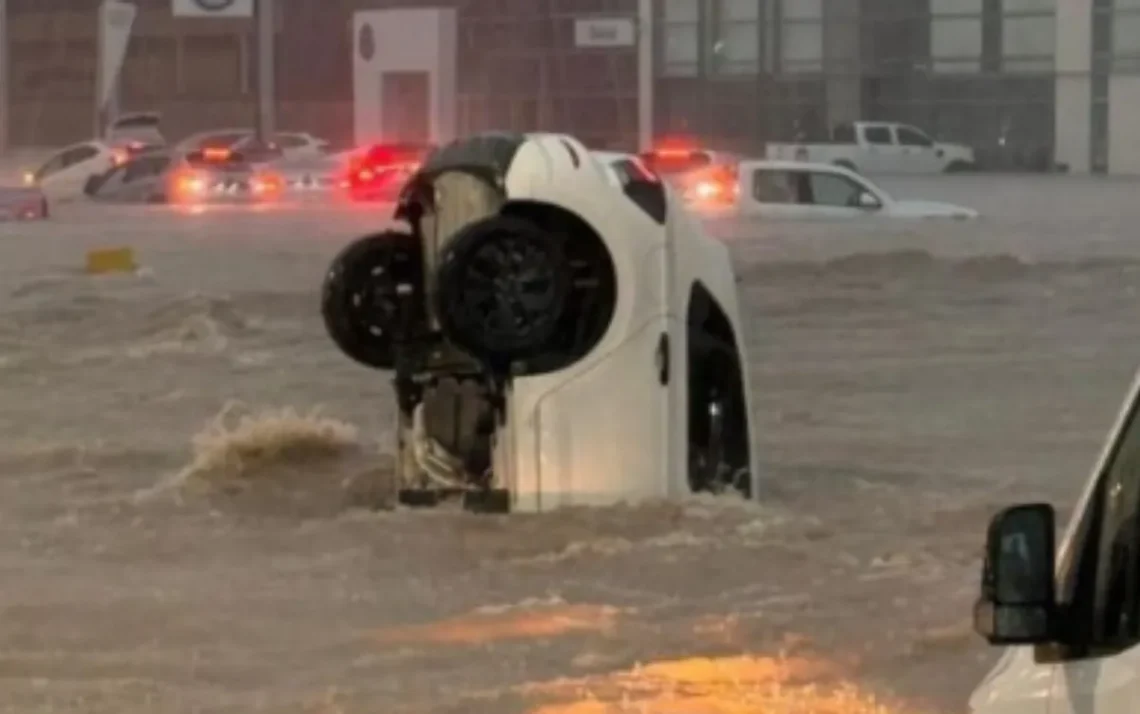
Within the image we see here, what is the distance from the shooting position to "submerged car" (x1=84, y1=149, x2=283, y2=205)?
46.8 m

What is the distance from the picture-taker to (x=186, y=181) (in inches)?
1847

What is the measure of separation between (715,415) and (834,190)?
27372mm

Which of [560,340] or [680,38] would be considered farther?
[680,38]

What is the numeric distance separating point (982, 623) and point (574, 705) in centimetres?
465

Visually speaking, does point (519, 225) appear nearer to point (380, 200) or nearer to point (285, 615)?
point (285, 615)

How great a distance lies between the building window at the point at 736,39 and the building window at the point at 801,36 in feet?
2.34

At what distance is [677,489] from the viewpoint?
427 inches

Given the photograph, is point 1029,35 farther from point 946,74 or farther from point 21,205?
point 21,205

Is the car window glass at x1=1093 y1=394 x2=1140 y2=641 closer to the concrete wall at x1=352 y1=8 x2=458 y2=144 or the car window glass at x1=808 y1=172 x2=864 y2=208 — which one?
the car window glass at x1=808 y1=172 x2=864 y2=208

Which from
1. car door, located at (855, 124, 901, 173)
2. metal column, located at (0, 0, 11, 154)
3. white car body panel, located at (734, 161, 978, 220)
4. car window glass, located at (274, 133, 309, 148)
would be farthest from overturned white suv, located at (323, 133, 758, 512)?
metal column, located at (0, 0, 11, 154)

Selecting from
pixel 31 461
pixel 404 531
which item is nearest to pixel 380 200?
pixel 31 461

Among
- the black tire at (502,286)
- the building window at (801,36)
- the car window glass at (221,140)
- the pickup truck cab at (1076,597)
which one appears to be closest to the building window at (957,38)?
the building window at (801,36)

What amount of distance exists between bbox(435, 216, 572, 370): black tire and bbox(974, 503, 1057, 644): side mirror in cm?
684

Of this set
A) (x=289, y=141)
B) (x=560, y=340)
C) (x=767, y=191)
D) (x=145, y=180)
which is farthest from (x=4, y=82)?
(x=560, y=340)
